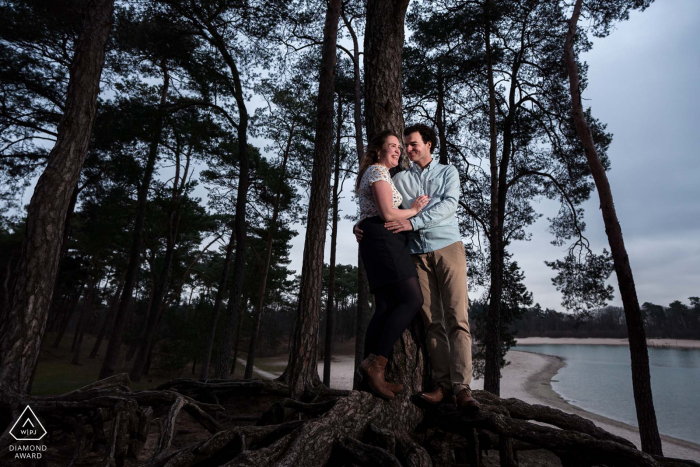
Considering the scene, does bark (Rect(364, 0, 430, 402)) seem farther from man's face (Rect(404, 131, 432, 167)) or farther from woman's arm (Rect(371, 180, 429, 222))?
woman's arm (Rect(371, 180, 429, 222))

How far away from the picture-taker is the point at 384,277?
2.37m

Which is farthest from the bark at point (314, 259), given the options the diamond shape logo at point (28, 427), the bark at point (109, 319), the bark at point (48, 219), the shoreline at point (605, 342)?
the shoreline at point (605, 342)

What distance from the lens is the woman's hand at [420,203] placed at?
253 cm

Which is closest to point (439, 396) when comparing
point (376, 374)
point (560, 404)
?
point (376, 374)

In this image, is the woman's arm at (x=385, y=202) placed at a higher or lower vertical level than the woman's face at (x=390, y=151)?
lower

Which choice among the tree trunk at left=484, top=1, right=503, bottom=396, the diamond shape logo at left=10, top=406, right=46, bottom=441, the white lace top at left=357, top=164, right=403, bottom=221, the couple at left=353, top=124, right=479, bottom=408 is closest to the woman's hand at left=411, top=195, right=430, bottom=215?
the couple at left=353, top=124, right=479, bottom=408

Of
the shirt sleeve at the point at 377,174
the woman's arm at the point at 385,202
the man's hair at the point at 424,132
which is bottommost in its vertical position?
Answer: the woman's arm at the point at 385,202

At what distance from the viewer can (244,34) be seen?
9.88 m

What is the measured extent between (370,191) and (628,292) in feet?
19.8

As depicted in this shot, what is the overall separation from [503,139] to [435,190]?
9.29 m

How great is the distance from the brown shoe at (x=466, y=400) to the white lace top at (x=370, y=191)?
1.32m

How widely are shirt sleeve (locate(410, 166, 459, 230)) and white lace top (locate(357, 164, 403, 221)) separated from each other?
193 millimetres

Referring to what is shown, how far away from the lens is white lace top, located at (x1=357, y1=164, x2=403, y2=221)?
8.07ft

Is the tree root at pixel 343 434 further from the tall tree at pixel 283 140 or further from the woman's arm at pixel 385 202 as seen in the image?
the tall tree at pixel 283 140
